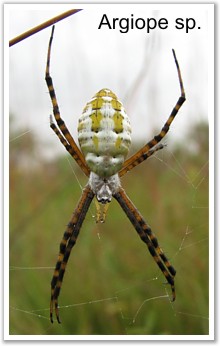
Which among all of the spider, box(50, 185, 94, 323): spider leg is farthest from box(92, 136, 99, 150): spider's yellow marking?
box(50, 185, 94, 323): spider leg

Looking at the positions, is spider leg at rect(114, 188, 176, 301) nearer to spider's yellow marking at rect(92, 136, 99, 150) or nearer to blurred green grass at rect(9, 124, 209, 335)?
blurred green grass at rect(9, 124, 209, 335)

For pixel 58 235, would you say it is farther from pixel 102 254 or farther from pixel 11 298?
pixel 11 298

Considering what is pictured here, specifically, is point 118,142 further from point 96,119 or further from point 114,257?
point 114,257

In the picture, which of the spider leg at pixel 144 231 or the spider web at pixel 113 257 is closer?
the spider leg at pixel 144 231

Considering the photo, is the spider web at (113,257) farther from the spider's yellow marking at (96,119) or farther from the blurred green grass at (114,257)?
the spider's yellow marking at (96,119)

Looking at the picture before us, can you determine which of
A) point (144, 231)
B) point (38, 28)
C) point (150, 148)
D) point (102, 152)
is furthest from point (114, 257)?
point (38, 28)

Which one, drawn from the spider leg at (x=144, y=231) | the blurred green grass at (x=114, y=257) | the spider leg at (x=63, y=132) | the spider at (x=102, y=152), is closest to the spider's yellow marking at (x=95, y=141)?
the spider at (x=102, y=152)
